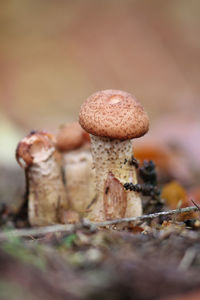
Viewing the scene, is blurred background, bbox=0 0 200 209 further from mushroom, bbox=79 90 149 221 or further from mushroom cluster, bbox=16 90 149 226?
mushroom, bbox=79 90 149 221

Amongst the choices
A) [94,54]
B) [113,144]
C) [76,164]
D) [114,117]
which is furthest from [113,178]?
[94,54]

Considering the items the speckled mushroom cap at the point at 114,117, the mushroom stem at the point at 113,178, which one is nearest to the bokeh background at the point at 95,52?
the mushroom stem at the point at 113,178

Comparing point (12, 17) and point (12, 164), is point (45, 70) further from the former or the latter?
point (12, 164)

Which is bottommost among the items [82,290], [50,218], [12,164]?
[82,290]

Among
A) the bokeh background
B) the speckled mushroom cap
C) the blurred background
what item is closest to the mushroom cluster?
the speckled mushroom cap

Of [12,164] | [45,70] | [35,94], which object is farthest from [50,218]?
[45,70]

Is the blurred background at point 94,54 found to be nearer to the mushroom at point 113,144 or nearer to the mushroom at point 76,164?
the mushroom at point 76,164

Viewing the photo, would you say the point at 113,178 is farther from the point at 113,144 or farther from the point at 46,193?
the point at 46,193
